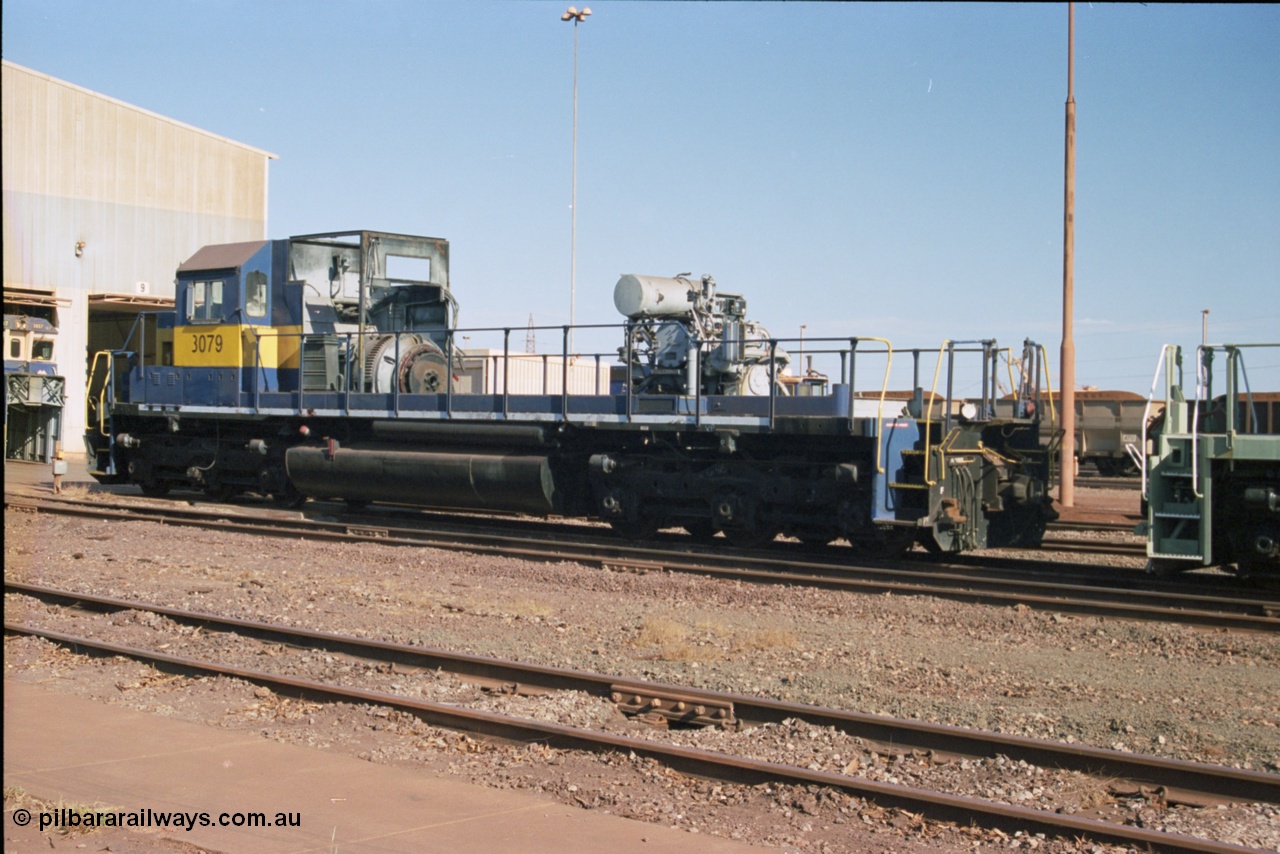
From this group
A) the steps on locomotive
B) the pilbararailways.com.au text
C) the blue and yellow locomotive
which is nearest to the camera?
the pilbararailways.com.au text

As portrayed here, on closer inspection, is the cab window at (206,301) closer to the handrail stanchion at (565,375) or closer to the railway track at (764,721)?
the handrail stanchion at (565,375)

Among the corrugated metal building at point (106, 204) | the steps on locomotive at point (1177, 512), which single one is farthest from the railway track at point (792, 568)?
the corrugated metal building at point (106, 204)

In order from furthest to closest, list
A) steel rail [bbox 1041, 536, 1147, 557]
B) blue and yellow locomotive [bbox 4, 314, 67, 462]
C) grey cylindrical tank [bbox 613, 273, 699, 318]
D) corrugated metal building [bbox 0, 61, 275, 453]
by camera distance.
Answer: blue and yellow locomotive [bbox 4, 314, 67, 462] < corrugated metal building [bbox 0, 61, 275, 453] < steel rail [bbox 1041, 536, 1147, 557] < grey cylindrical tank [bbox 613, 273, 699, 318]

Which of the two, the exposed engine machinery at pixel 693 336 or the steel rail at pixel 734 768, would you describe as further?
the exposed engine machinery at pixel 693 336

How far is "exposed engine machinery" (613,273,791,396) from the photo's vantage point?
14453 millimetres

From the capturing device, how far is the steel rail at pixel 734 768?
509 centimetres

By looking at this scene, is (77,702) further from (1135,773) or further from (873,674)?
(1135,773)

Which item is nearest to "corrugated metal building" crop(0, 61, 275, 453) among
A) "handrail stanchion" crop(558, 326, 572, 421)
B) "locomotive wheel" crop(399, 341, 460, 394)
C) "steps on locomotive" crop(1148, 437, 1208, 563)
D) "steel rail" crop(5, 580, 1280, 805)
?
"locomotive wheel" crop(399, 341, 460, 394)

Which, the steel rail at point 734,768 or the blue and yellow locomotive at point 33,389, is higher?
the blue and yellow locomotive at point 33,389

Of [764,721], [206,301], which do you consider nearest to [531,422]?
[206,301]

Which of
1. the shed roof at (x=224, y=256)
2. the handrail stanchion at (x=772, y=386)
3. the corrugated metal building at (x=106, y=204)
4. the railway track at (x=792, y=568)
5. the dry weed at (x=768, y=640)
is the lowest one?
the dry weed at (x=768, y=640)

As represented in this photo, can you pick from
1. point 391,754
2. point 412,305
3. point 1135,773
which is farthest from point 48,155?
point 1135,773

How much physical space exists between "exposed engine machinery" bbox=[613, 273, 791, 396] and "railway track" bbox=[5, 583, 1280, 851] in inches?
266

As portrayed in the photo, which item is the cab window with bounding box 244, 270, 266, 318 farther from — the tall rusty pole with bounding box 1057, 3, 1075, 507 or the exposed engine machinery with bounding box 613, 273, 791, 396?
the tall rusty pole with bounding box 1057, 3, 1075, 507
